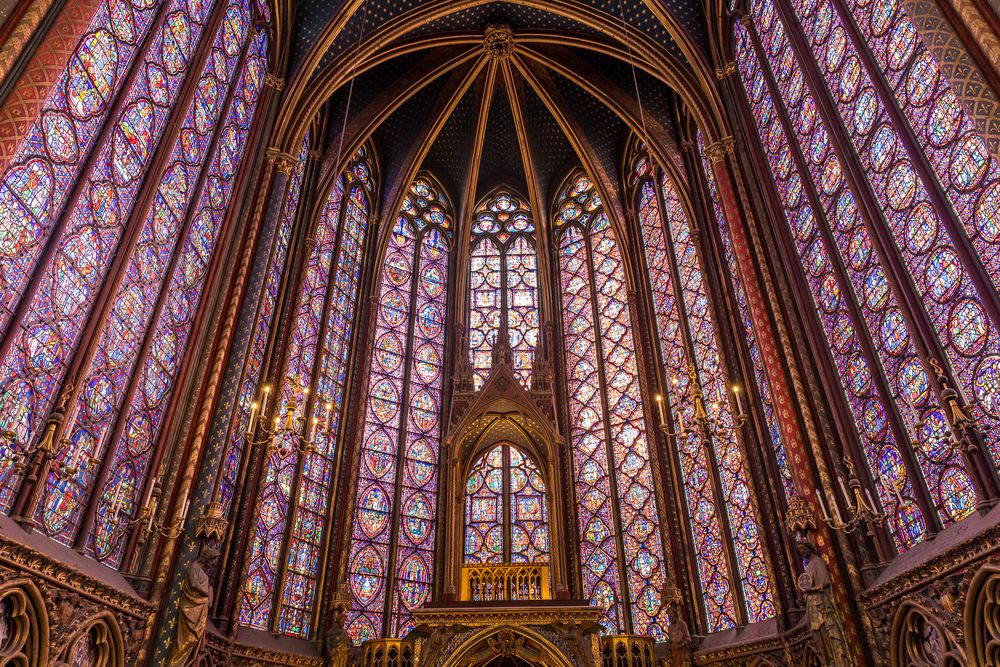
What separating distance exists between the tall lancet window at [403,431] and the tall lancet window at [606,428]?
3.34m

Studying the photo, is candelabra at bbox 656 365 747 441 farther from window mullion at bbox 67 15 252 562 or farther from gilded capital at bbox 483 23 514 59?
gilded capital at bbox 483 23 514 59

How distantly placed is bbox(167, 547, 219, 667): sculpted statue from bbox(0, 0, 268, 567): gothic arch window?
99 centimetres

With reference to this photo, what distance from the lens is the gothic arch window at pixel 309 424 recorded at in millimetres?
13164

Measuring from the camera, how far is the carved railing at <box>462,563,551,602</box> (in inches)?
524

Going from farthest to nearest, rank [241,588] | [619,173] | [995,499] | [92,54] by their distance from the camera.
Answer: [619,173] → [241,588] → [92,54] → [995,499]

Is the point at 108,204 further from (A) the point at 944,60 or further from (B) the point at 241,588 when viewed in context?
(A) the point at 944,60

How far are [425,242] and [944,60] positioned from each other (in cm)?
1466

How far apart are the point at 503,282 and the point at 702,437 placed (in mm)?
8518

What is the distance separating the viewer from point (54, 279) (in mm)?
8406

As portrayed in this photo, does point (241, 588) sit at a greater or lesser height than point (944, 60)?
lesser

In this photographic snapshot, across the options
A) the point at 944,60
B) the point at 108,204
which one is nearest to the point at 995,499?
the point at 944,60

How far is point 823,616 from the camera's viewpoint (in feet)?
30.6

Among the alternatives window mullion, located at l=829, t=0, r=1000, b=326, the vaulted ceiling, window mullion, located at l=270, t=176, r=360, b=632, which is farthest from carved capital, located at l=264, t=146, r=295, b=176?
window mullion, located at l=829, t=0, r=1000, b=326

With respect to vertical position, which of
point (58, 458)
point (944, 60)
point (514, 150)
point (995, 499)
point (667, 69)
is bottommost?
point (995, 499)
